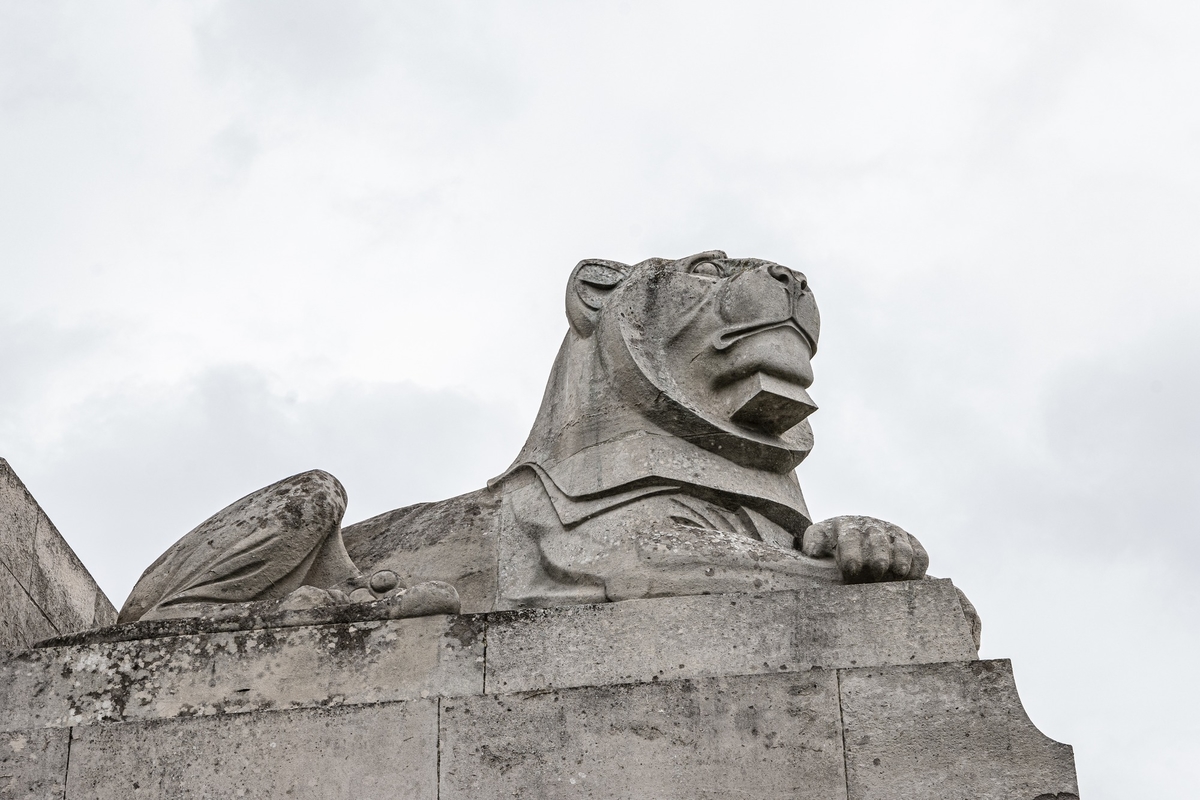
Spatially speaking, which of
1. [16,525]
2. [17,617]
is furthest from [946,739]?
[16,525]

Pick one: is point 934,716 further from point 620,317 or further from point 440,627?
point 620,317

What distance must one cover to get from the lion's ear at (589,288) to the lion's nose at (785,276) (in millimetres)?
830

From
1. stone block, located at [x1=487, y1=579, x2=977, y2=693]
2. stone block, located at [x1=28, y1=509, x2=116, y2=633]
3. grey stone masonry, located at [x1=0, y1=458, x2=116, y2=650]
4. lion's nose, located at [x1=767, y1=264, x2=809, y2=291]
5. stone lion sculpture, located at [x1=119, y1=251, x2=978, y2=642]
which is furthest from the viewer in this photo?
stone block, located at [x1=28, y1=509, x2=116, y2=633]

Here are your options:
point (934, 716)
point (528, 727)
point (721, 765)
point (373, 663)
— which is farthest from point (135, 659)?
point (934, 716)

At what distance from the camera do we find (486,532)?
32.0ft

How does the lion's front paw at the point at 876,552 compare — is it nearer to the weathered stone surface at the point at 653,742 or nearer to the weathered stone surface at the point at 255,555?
the weathered stone surface at the point at 653,742

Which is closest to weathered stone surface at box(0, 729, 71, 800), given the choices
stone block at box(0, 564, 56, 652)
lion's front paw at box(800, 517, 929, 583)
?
stone block at box(0, 564, 56, 652)

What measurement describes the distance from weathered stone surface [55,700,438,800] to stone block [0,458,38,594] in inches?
89.1

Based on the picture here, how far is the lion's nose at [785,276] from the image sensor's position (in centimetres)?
996

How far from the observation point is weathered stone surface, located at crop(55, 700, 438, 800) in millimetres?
7945

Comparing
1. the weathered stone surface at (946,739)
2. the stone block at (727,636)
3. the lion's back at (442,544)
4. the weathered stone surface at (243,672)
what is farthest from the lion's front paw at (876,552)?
the lion's back at (442,544)

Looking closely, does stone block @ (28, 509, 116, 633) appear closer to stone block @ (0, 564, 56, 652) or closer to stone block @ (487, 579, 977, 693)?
stone block @ (0, 564, 56, 652)

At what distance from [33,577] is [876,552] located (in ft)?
15.5

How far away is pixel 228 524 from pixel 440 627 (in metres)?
1.62
